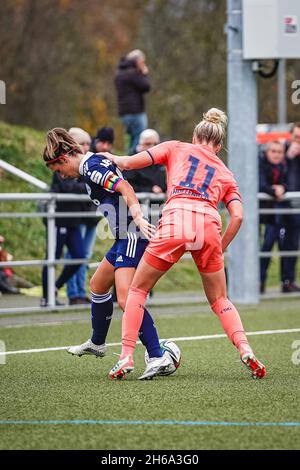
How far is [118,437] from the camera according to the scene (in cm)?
564

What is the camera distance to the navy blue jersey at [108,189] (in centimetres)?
773

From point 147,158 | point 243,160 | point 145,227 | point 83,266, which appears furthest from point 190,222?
point 243,160

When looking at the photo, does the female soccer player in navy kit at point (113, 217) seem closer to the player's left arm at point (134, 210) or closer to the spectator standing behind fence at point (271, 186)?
the player's left arm at point (134, 210)

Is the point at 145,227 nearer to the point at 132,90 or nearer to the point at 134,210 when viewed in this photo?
the point at 134,210

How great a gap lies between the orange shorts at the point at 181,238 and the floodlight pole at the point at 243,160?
6.38 metres

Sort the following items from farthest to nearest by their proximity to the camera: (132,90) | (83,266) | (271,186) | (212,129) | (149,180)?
1. (132,90)
2. (271,186)
3. (149,180)
4. (83,266)
5. (212,129)

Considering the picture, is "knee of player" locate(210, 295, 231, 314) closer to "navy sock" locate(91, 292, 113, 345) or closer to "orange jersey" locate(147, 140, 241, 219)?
"orange jersey" locate(147, 140, 241, 219)

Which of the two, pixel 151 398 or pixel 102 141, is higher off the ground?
pixel 102 141

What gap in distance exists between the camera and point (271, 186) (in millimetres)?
14883


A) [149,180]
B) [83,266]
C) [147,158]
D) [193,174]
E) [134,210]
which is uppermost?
[147,158]

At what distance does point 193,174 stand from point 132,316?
1.00m

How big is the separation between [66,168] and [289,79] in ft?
82.0

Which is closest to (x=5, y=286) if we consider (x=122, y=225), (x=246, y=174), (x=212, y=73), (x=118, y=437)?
(x=246, y=174)
